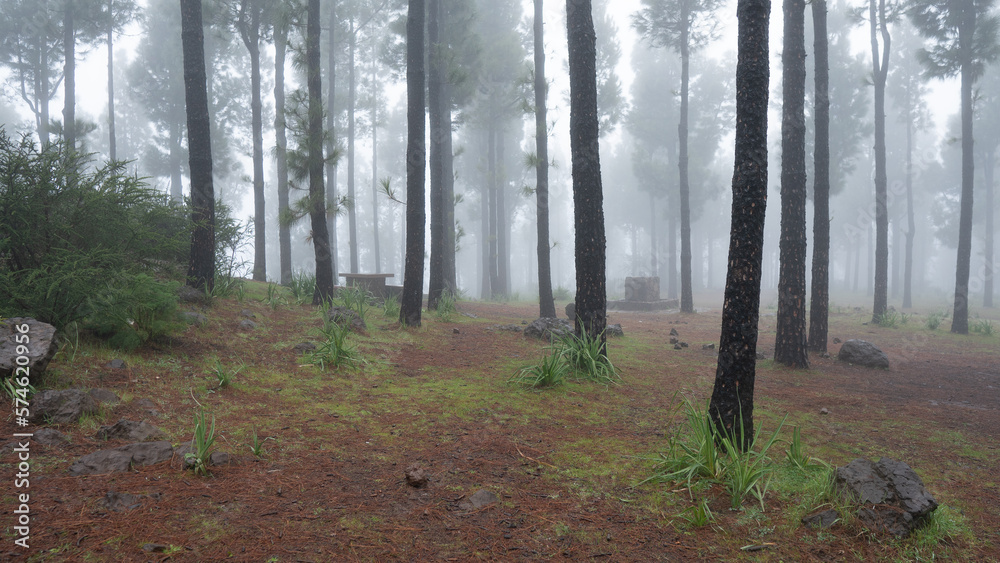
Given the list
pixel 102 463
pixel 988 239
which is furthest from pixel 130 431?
pixel 988 239

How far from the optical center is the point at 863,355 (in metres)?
7.77

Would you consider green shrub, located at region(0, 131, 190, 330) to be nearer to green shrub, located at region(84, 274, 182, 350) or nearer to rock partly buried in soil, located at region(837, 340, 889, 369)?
green shrub, located at region(84, 274, 182, 350)

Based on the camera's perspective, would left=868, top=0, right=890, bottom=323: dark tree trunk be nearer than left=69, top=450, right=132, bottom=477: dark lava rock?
No

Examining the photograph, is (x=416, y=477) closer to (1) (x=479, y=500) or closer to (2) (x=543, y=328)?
(1) (x=479, y=500)

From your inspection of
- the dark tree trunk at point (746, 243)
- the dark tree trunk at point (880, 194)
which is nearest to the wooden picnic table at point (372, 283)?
the dark tree trunk at point (746, 243)

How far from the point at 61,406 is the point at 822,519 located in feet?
15.8

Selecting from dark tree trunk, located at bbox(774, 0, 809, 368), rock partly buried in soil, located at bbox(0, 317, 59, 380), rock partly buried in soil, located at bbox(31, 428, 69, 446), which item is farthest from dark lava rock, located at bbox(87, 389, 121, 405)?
dark tree trunk, located at bbox(774, 0, 809, 368)

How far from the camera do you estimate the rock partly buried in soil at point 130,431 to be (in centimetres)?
327

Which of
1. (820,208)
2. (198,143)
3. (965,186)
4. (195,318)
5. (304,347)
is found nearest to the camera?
(195,318)

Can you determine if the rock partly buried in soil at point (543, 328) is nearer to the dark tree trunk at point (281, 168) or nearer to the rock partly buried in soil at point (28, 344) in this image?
the dark tree trunk at point (281, 168)

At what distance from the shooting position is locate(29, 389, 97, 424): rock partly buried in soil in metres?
3.30

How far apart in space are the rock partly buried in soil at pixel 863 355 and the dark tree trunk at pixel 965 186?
7239 millimetres

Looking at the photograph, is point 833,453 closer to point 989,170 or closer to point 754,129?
point 754,129

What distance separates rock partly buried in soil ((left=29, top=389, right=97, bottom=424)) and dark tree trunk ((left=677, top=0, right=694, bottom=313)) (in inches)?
634
